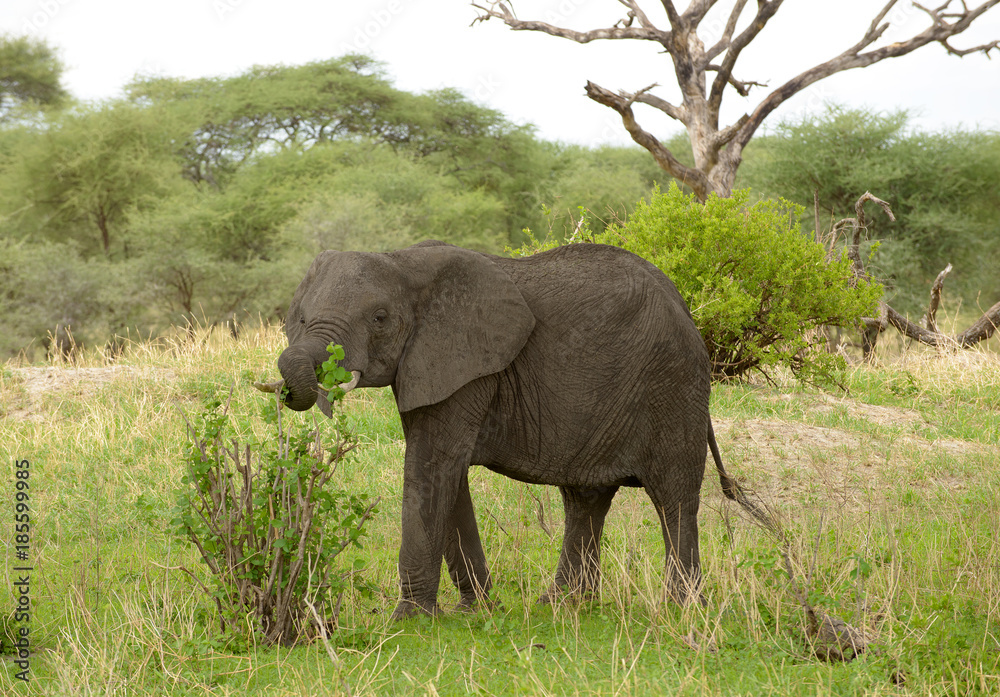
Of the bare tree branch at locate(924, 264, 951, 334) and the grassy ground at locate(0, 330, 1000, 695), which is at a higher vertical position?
the bare tree branch at locate(924, 264, 951, 334)

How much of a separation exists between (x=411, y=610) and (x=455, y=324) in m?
1.38

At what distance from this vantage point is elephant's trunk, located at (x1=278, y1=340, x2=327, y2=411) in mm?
3697

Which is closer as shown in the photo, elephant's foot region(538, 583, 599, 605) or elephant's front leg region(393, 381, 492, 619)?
elephant's front leg region(393, 381, 492, 619)

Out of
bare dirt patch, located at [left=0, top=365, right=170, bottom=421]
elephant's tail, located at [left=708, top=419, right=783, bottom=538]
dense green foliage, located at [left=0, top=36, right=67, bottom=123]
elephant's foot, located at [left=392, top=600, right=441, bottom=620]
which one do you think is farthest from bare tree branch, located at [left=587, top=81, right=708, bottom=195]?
dense green foliage, located at [left=0, top=36, right=67, bottom=123]

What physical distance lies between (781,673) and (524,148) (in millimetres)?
31437

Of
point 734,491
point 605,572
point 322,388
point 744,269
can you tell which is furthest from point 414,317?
point 744,269

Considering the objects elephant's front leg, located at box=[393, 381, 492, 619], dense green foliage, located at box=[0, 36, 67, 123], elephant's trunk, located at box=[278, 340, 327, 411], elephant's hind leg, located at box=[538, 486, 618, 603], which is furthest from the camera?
dense green foliage, located at box=[0, 36, 67, 123]

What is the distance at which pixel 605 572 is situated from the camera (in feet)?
16.7

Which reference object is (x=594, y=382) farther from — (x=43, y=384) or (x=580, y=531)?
(x=43, y=384)

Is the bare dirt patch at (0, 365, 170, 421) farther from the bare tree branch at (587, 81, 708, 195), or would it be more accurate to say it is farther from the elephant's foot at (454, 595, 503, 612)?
the bare tree branch at (587, 81, 708, 195)

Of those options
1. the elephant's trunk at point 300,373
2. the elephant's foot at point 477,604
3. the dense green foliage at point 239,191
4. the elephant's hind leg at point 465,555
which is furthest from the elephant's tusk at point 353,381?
the dense green foliage at point 239,191

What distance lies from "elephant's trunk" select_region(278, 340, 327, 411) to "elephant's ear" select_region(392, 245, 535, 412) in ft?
1.68

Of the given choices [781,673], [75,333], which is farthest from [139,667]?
[75,333]

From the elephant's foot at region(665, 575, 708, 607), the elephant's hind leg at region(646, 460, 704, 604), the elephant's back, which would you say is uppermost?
the elephant's back
